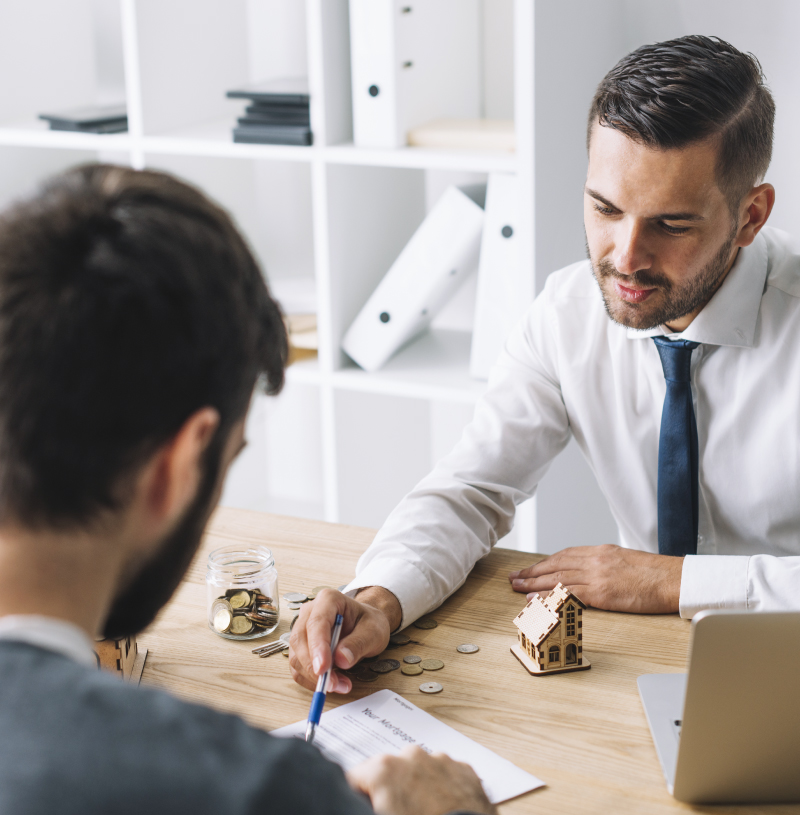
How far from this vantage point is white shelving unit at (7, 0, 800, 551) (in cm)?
209

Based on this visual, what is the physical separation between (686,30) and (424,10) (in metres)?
0.61

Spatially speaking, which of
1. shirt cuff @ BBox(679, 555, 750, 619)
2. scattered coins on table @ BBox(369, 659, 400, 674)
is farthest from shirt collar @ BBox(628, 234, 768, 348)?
scattered coins on table @ BBox(369, 659, 400, 674)

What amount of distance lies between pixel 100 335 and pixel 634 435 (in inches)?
47.5

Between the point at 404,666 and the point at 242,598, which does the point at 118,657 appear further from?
the point at 404,666

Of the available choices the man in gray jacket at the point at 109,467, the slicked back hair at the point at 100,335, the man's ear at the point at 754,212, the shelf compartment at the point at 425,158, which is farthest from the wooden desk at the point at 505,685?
the shelf compartment at the point at 425,158

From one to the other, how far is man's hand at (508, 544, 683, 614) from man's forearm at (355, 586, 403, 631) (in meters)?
0.19

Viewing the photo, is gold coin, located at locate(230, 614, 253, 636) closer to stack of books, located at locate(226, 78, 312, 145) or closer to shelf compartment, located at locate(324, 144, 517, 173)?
shelf compartment, located at locate(324, 144, 517, 173)

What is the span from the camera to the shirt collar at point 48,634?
617mm

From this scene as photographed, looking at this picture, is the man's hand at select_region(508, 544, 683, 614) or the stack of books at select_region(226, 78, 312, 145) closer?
the man's hand at select_region(508, 544, 683, 614)

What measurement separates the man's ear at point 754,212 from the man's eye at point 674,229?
116 millimetres

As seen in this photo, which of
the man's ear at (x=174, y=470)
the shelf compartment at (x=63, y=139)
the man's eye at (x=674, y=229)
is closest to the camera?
the man's ear at (x=174, y=470)

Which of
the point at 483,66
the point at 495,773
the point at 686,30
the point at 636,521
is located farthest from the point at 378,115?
the point at 495,773

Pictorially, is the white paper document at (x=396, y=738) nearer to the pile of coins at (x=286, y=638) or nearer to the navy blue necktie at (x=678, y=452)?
the pile of coins at (x=286, y=638)

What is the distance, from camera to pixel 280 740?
624mm
